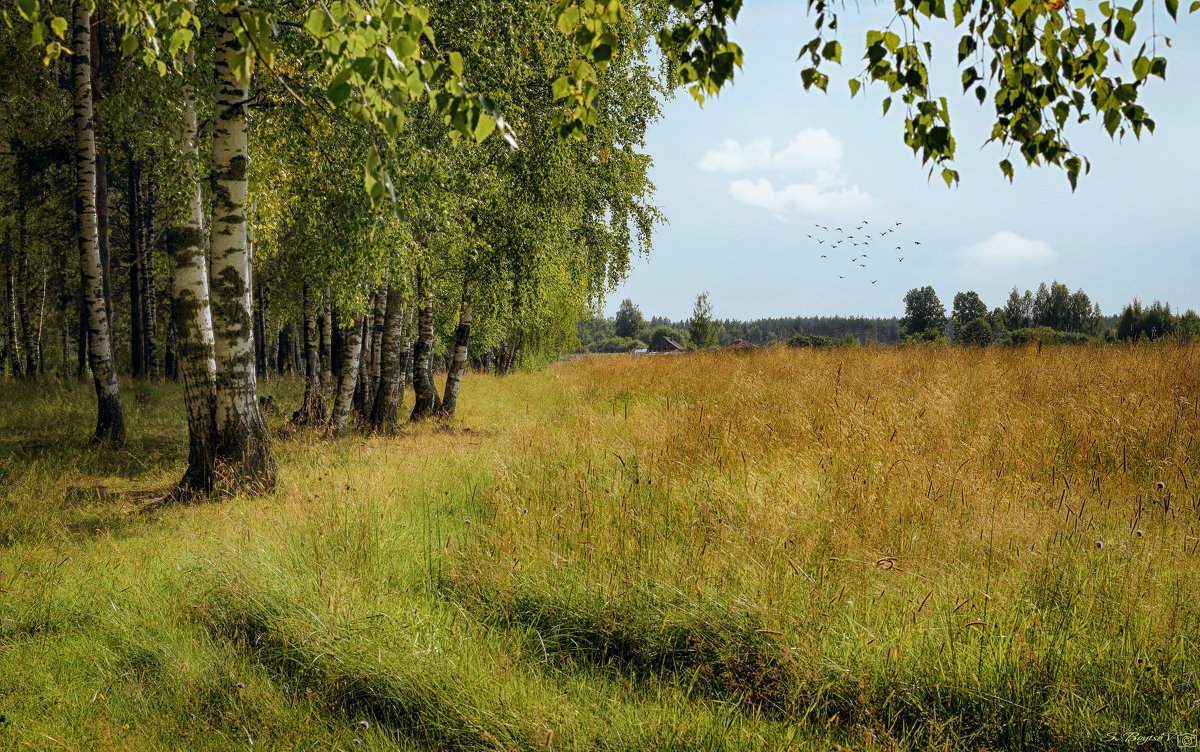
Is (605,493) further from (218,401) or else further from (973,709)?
(218,401)

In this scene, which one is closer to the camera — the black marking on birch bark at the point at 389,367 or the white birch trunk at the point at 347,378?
the white birch trunk at the point at 347,378

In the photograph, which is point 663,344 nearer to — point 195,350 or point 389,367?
point 389,367

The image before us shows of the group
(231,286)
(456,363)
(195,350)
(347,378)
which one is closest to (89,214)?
(347,378)

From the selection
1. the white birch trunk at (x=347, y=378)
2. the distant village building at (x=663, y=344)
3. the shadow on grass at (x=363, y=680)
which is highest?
the distant village building at (x=663, y=344)

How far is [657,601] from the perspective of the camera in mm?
3301

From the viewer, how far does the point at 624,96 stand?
39.8 feet

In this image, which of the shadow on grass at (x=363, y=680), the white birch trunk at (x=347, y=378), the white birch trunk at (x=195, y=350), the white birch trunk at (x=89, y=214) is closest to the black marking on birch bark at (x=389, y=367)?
the white birch trunk at (x=347, y=378)

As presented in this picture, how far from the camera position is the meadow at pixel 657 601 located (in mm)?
2564

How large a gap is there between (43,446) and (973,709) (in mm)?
11606

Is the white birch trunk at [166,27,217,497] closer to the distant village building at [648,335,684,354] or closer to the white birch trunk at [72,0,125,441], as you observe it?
the white birch trunk at [72,0,125,441]

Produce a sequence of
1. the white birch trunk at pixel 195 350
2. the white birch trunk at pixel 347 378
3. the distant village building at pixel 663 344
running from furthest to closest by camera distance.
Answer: the distant village building at pixel 663 344 → the white birch trunk at pixel 347 378 → the white birch trunk at pixel 195 350

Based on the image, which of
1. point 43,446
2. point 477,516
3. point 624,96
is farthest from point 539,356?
point 477,516

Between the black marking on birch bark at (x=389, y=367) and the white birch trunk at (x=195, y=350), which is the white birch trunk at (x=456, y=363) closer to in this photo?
the black marking on birch bark at (x=389, y=367)

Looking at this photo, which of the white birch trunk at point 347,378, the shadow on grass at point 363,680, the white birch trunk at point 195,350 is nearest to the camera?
the shadow on grass at point 363,680
